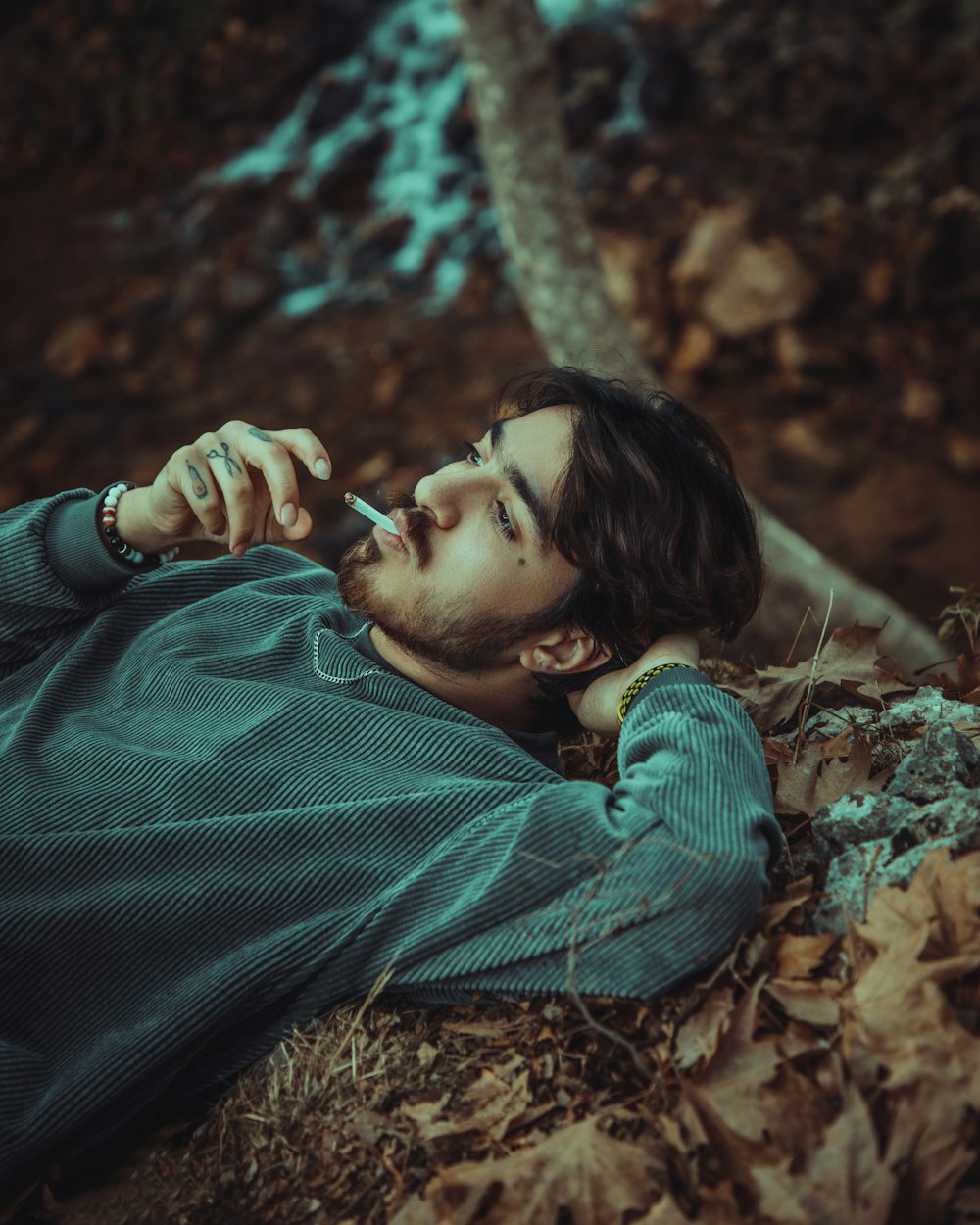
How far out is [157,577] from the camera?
2.78 meters

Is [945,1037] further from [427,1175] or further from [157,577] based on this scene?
[157,577]

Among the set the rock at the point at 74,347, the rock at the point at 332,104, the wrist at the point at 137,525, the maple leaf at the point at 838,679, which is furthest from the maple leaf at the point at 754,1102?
the rock at the point at 332,104

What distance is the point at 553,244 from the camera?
189 inches

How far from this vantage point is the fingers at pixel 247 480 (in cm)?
217

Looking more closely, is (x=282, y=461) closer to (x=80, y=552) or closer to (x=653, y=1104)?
(x=80, y=552)

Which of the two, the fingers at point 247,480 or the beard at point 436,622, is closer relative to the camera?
the fingers at point 247,480

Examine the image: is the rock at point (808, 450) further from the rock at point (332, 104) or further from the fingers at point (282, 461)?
the rock at point (332, 104)

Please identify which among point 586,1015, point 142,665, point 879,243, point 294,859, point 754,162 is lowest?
point 879,243

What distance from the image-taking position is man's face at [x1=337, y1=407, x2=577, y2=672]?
7.90 feet

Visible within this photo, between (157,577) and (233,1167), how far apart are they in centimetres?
155

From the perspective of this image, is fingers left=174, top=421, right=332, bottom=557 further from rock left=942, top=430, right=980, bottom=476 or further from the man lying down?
rock left=942, top=430, right=980, bottom=476

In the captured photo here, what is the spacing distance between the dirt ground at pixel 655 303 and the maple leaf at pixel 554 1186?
5537 millimetres

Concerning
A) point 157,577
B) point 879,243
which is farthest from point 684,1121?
point 879,243

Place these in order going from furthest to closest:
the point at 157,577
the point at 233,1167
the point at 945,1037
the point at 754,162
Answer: the point at 754,162, the point at 157,577, the point at 233,1167, the point at 945,1037
